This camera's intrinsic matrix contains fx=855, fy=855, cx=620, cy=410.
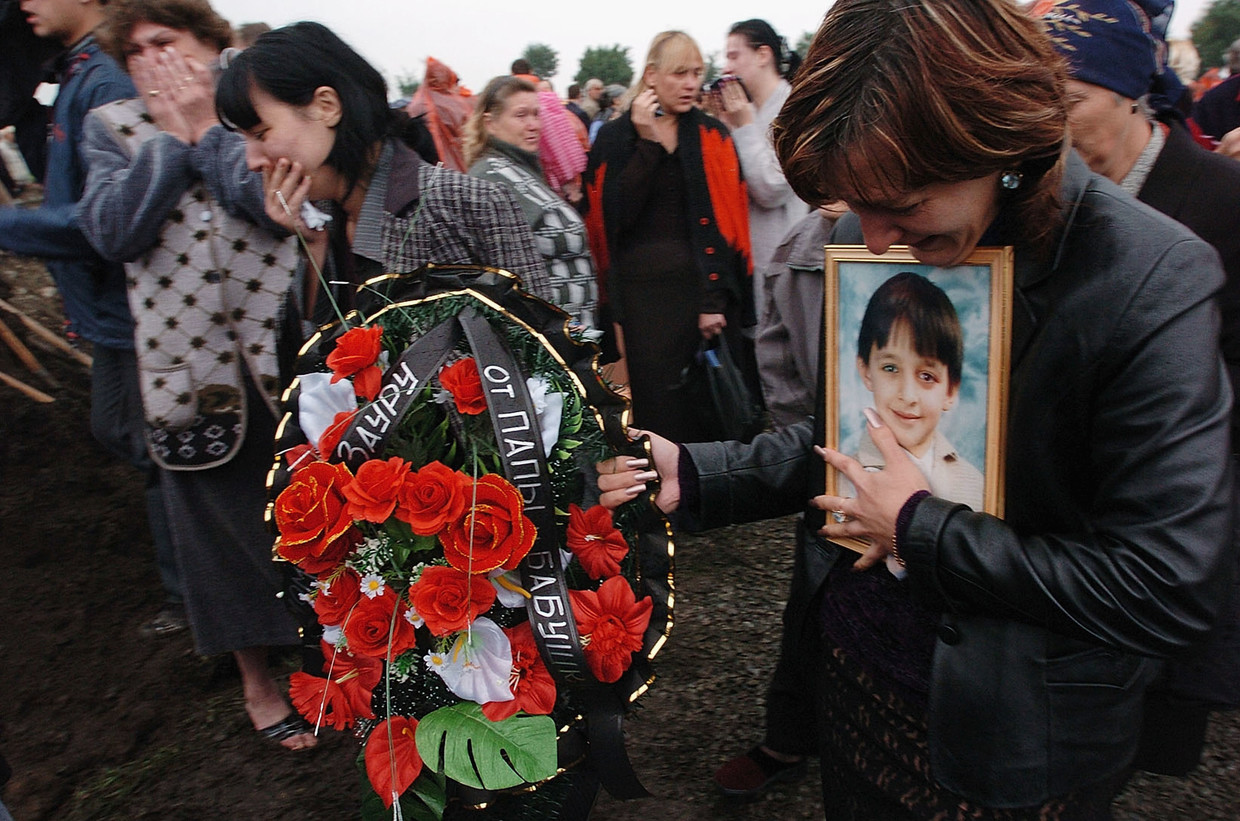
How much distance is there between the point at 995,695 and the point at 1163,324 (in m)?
0.55

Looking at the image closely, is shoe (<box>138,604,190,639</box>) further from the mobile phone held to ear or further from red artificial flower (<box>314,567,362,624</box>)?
the mobile phone held to ear

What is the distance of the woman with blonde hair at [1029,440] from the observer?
1.00 meters

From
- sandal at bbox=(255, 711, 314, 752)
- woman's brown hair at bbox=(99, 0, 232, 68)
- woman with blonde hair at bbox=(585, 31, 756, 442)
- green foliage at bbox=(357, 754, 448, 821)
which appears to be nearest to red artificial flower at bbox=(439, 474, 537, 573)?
green foliage at bbox=(357, 754, 448, 821)

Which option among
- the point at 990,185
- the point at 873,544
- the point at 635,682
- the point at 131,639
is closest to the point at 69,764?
the point at 131,639

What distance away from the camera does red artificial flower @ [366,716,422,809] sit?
138cm

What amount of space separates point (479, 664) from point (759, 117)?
13.2 ft

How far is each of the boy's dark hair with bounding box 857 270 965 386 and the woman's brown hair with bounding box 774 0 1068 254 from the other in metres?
0.17

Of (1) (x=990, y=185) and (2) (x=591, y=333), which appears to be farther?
(2) (x=591, y=333)

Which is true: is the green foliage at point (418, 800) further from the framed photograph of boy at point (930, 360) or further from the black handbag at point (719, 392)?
the black handbag at point (719, 392)

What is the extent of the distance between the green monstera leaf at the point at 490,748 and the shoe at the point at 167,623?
2.86m

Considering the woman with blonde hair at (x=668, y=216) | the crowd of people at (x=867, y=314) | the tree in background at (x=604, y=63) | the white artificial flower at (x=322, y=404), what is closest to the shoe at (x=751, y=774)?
the crowd of people at (x=867, y=314)

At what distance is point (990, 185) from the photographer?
1.09 metres

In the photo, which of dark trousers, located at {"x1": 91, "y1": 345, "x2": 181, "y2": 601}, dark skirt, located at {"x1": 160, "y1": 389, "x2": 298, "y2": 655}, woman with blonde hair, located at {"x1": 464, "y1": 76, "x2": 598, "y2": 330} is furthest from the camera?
dark trousers, located at {"x1": 91, "y1": 345, "x2": 181, "y2": 601}

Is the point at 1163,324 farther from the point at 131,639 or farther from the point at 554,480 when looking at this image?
the point at 131,639
